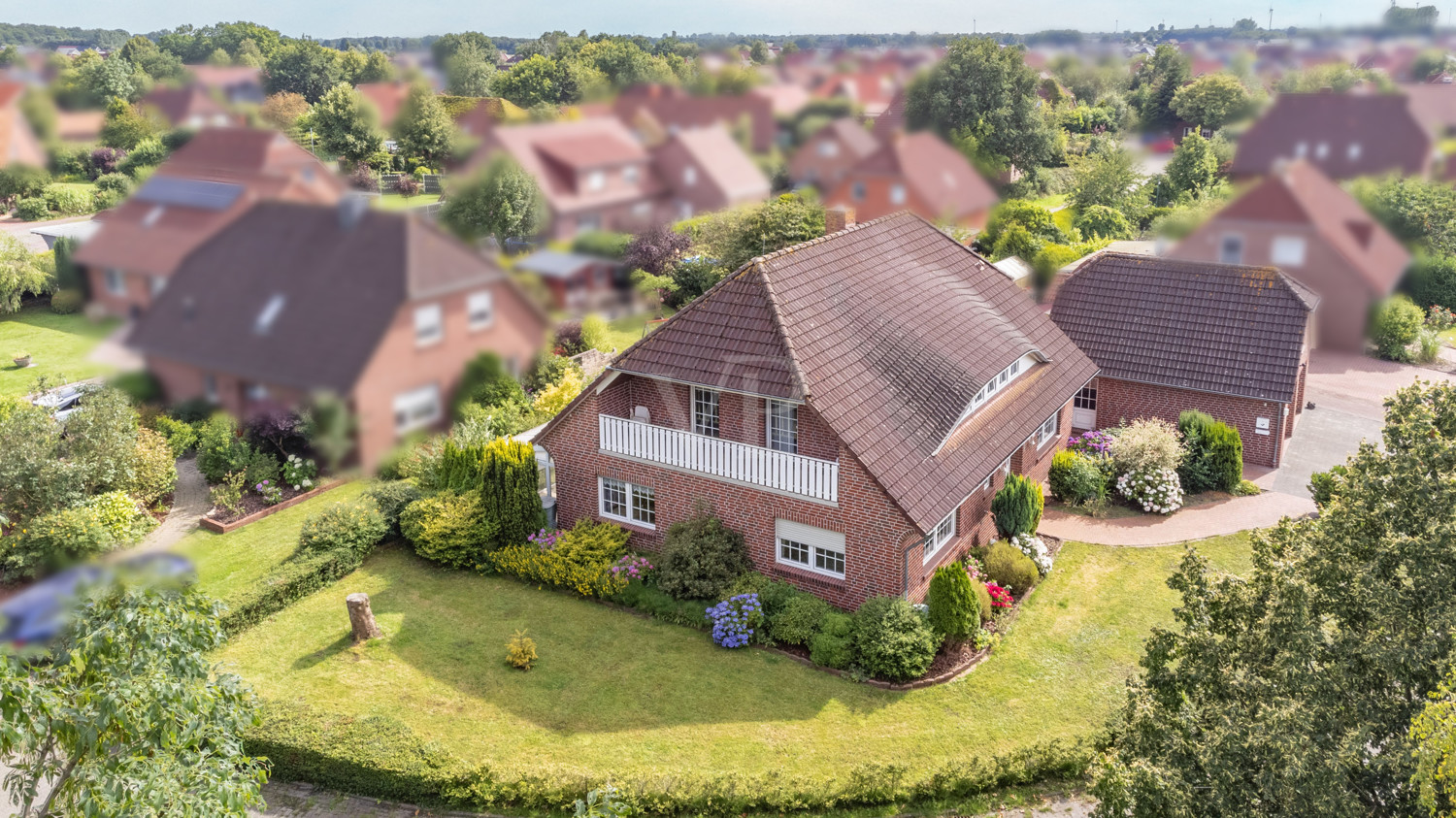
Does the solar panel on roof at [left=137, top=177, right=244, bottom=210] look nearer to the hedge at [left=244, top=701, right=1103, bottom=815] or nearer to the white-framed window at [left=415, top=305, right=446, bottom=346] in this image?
the white-framed window at [left=415, top=305, right=446, bottom=346]

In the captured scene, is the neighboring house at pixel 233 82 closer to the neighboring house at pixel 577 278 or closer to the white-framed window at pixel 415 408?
the neighboring house at pixel 577 278

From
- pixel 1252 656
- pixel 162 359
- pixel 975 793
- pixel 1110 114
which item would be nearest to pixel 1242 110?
pixel 1110 114

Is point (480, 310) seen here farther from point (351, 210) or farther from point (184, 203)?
point (184, 203)

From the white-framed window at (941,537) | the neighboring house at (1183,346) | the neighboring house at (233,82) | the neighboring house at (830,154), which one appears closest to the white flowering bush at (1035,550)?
the white-framed window at (941,537)

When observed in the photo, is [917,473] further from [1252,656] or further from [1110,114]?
[1110,114]

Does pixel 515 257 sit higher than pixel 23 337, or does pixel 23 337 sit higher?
pixel 515 257

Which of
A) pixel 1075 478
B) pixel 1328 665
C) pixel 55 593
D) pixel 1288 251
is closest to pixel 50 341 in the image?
pixel 55 593
